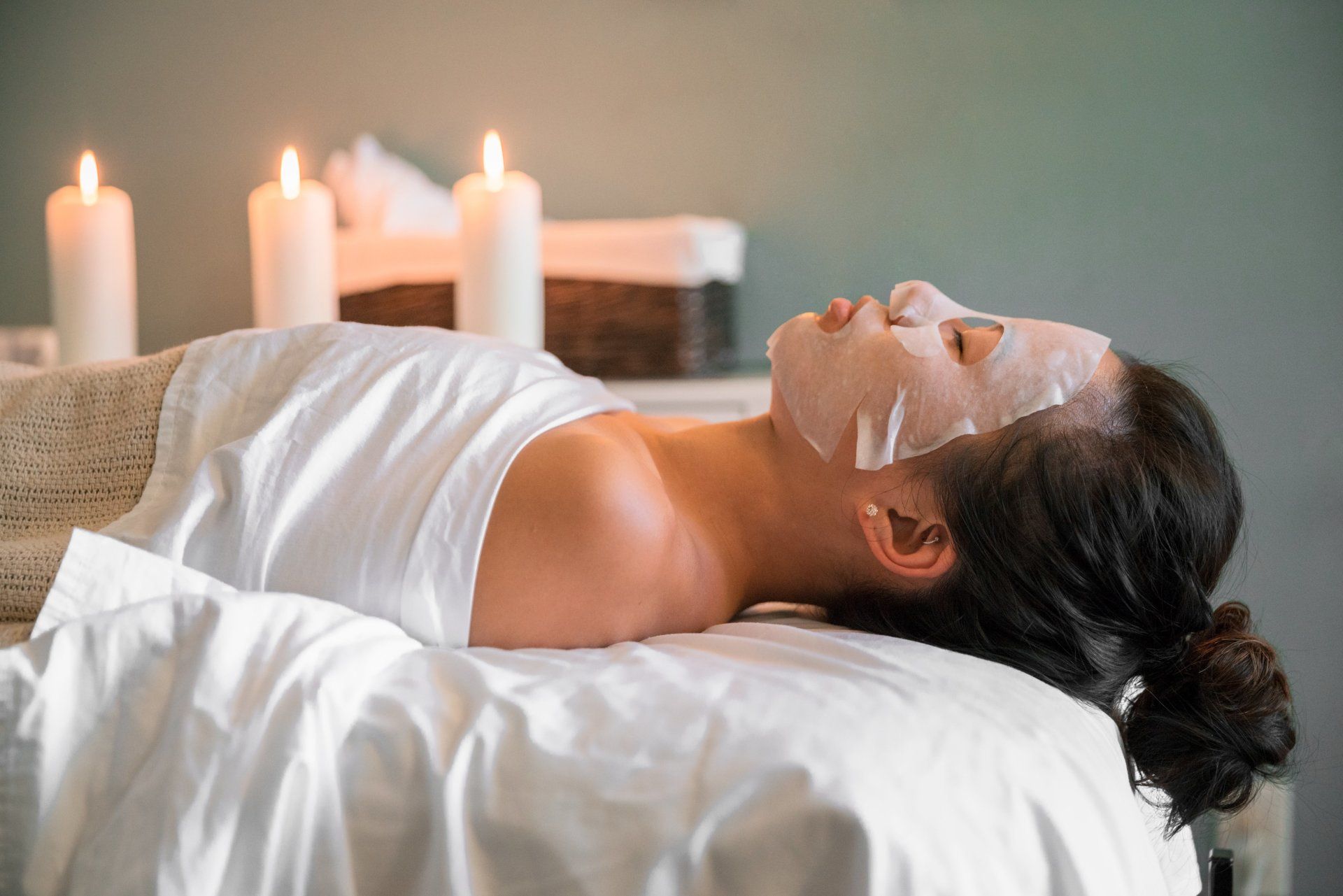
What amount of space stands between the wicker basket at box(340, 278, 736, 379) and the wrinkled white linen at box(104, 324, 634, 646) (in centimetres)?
60

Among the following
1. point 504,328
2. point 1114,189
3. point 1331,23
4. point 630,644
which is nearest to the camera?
point 630,644

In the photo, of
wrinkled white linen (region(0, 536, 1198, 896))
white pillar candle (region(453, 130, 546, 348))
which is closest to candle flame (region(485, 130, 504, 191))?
white pillar candle (region(453, 130, 546, 348))

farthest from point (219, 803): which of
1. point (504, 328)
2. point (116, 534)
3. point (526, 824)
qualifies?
point (504, 328)

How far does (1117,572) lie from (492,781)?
1.68 ft

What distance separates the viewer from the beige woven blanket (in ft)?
2.68

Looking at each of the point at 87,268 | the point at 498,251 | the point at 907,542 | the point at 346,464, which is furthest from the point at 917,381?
the point at 87,268

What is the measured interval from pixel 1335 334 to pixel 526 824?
1.50 metres

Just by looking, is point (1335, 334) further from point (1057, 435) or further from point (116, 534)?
point (116, 534)

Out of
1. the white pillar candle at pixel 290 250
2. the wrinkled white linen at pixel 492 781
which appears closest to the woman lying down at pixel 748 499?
the wrinkled white linen at pixel 492 781

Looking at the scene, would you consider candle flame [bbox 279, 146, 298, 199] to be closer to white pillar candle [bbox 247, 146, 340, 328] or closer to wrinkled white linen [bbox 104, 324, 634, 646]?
white pillar candle [bbox 247, 146, 340, 328]

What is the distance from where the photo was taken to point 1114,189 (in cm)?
160

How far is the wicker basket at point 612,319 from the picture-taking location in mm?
1501

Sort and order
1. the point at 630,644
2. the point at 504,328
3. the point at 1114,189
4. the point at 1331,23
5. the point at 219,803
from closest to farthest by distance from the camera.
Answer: the point at 219,803 < the point at 630,644 < the point at 504,328 < the point at 1331,23 < the point at 1114,189

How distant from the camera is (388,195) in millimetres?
1726
